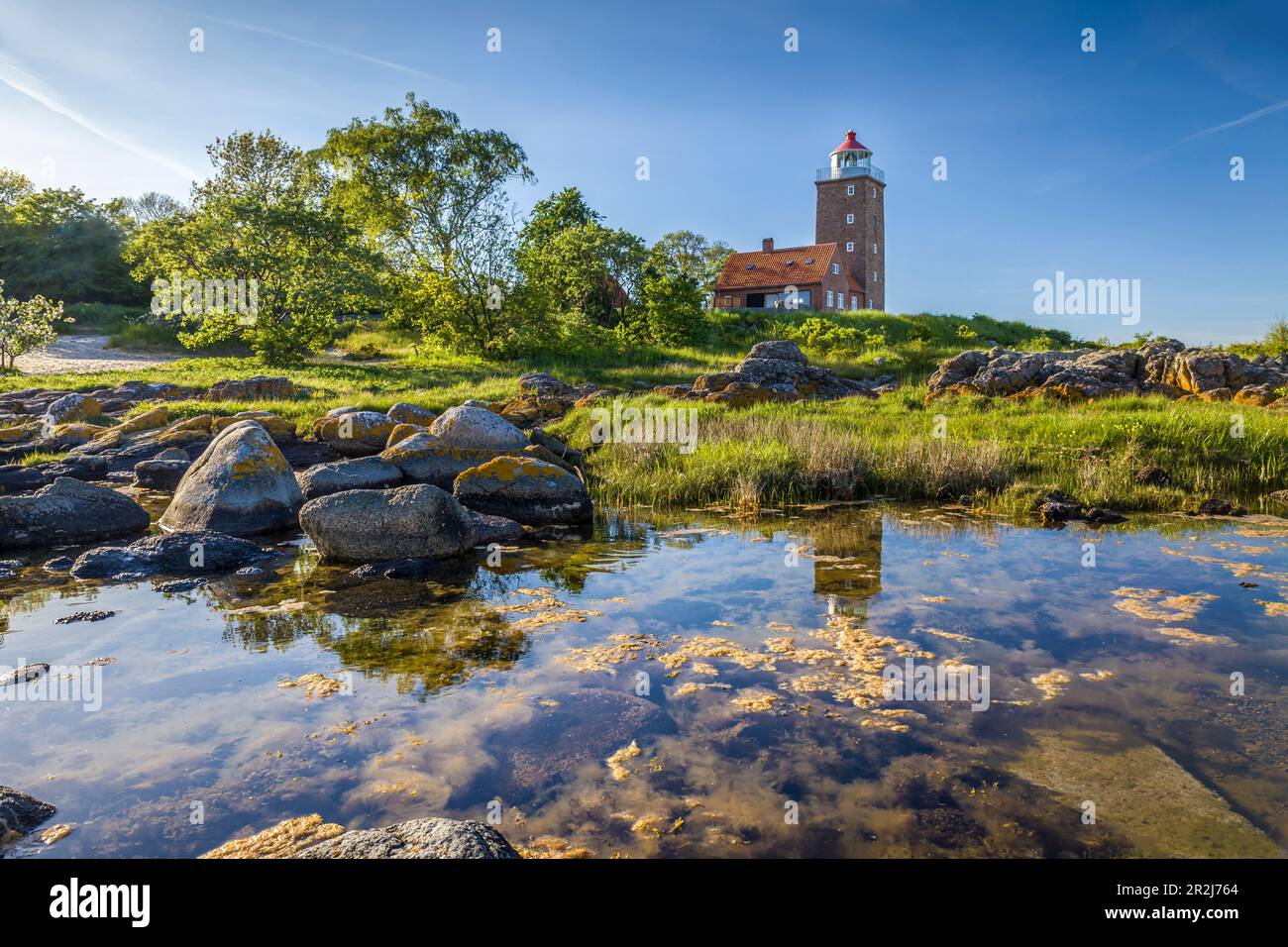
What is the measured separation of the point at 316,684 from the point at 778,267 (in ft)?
184

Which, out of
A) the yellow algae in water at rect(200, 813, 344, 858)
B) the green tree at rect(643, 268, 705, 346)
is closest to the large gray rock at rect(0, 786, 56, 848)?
the yellow algae in water at rect(200, 813, 344, 858)

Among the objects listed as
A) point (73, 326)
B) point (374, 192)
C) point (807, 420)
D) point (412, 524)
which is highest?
point (374, 192)

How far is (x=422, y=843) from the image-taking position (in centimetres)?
322

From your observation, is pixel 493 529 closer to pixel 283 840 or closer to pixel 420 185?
pixel 283 840

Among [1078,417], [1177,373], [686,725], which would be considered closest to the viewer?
[686,725]

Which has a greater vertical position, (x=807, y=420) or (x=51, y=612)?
(x=807, y=420)

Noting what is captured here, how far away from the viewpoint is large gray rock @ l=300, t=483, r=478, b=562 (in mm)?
9023

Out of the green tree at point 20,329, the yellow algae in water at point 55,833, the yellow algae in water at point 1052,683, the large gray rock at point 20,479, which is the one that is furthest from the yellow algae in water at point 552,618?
the green tree at point 20,329

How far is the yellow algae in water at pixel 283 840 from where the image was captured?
11.6 feet

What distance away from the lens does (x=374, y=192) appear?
40438 mm

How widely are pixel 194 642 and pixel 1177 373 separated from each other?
74.6ft

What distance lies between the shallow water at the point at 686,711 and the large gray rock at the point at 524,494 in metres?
2.97
